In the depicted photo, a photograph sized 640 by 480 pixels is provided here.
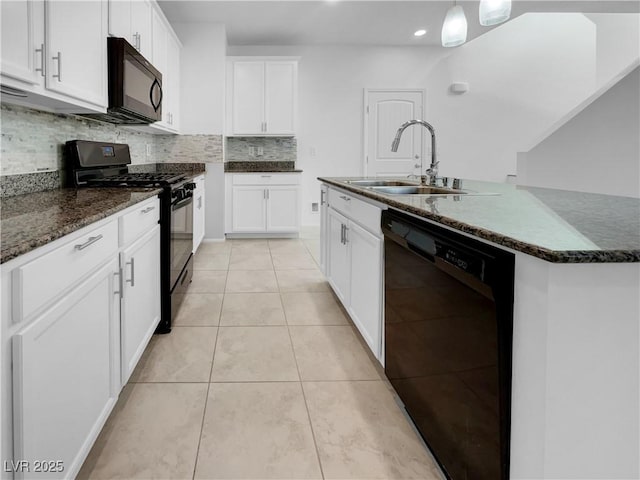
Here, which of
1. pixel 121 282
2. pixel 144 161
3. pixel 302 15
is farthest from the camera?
pixel 302 15

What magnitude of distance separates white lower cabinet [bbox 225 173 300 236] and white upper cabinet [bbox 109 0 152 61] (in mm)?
2275

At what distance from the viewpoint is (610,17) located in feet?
18.6

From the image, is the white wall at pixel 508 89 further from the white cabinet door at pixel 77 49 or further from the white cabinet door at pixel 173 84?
the white cabinet door at pixel 77 49

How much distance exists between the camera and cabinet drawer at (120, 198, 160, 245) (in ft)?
5.98

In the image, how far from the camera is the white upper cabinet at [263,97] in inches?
233

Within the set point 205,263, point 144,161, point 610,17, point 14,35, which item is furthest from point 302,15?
point 14,35

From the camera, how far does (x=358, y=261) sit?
2398mm

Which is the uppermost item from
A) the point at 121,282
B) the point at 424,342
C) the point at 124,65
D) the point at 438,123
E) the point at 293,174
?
the point at 438,123

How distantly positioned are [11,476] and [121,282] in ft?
2.89

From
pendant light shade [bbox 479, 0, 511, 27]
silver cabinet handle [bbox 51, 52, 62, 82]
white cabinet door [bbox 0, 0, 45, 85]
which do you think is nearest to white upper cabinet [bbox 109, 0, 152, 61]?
silver cabinet handle [bbox 51, 52, 62, 82]

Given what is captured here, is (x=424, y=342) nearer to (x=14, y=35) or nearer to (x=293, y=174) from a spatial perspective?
(x=14, y=35)

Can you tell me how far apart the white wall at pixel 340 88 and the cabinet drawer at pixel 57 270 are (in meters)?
5.43

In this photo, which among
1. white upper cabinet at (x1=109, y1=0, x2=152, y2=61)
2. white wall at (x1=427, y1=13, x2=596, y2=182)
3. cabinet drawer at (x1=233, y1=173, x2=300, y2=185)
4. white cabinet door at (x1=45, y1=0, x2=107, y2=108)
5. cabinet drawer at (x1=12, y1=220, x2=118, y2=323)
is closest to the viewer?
cabinet drawer at (x1=12, y1=220, x2=118, y2=323)

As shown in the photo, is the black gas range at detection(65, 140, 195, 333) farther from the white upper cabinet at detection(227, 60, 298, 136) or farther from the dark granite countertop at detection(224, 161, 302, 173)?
the white upper cabinet at detection(227, 60, 298, 136)
